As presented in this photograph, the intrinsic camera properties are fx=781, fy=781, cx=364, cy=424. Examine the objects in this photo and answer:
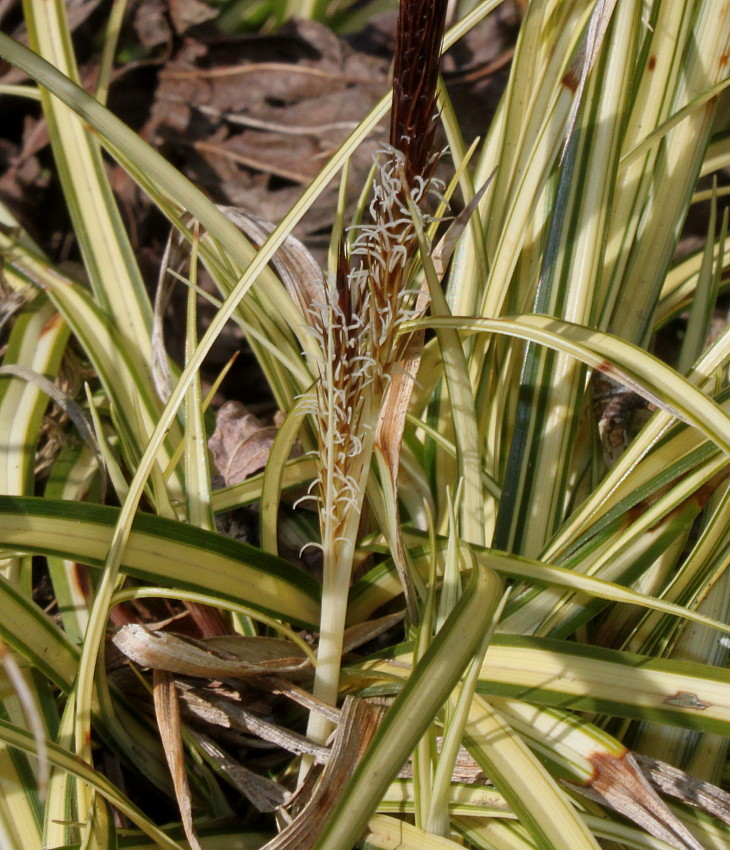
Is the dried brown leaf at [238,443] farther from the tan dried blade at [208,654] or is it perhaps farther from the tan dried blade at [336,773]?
the tan dried blade at [336,773]

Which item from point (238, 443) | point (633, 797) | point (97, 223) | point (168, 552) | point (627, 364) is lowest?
point (633, 797)

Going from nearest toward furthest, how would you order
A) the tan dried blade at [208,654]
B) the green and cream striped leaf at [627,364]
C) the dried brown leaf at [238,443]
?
the green and cream striped leaf at [627,364] → the tan dried blade at [208,654] → the dried brown leaf at [238,443]

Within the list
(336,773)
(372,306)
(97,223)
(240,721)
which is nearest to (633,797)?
(336,773)

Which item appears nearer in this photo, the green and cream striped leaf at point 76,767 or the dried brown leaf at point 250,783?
the green and cream striped leaf at point 76,767

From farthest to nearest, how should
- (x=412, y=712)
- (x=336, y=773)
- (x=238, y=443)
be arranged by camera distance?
(x=238, y=443)
(x=336, y=773)
(x=412, y=712)

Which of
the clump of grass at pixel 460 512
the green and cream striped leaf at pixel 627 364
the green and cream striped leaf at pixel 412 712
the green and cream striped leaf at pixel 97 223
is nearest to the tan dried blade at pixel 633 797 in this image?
the clump of grass at pixel 460 512

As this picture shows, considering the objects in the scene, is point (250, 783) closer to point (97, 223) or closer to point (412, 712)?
point (412, 712)

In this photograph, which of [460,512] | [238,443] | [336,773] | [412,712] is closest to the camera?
[412,712]

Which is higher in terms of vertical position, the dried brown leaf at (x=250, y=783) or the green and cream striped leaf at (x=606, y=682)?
the green and cream striped leaf at (x=606, y=682)

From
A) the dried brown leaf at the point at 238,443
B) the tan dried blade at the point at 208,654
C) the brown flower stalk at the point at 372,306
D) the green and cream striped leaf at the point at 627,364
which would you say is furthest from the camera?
the dried brown leaf at the point at 238,443

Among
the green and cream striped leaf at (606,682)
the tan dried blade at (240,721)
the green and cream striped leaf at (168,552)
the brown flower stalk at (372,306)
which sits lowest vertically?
the tan dried blade at (240,721)

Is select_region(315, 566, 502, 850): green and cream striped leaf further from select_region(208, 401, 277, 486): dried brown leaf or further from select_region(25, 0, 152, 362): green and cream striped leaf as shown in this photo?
select_region(25, 0, 152, 362): green and cream striped leaf

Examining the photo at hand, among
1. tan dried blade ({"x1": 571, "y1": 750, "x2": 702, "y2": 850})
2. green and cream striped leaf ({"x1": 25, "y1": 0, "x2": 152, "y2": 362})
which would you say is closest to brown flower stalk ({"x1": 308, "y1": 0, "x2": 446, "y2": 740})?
tan dried blade ({"x1": 571, "y1": 750, "x2": 702, "y2": 850})
